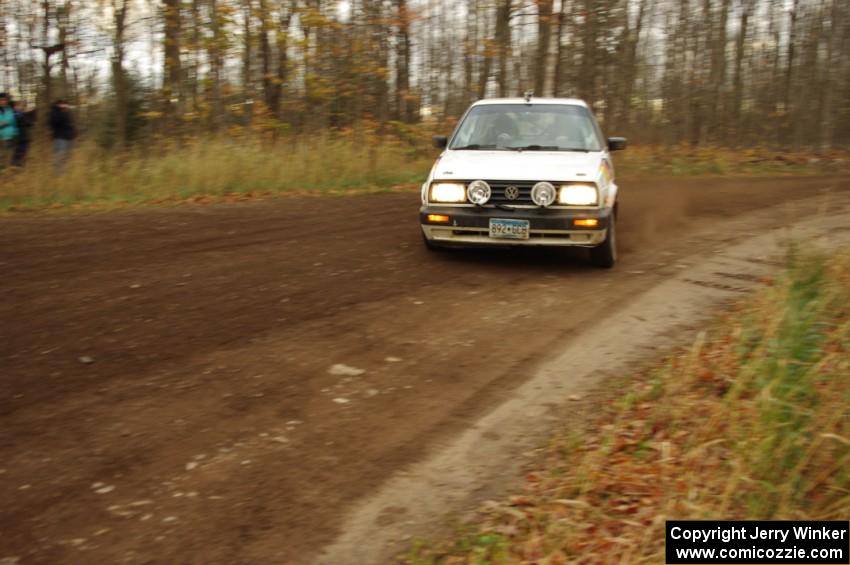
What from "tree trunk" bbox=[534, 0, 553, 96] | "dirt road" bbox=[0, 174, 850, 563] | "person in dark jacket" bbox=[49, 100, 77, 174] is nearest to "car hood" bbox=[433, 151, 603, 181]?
"dirt road" bbox=[0, 174, 850, 563]

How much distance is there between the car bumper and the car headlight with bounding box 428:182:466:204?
8cm

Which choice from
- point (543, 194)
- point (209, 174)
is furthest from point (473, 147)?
point (209, 174)

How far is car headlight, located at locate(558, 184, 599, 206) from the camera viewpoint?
735 cm

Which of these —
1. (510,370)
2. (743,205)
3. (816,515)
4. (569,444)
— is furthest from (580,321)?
(743,205)

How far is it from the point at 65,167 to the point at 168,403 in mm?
10116

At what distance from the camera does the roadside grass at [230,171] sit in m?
12.4

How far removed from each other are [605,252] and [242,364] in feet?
14.0

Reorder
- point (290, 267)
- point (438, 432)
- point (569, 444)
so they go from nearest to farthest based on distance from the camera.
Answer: point (569, 444)
point (438, 432)
point (290, 267)

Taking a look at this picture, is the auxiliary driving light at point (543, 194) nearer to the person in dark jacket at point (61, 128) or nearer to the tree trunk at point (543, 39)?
the person in dark jacket at point (61, 128)

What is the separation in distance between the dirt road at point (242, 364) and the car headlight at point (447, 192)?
2.51 feet

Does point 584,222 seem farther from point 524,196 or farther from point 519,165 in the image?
point 519,165

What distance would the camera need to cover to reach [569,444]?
13.4 feet

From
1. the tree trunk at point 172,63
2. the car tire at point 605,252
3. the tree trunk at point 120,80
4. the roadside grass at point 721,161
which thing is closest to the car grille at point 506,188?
the car tire at point 605,252

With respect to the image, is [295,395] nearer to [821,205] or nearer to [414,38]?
Answer: [821,205]
